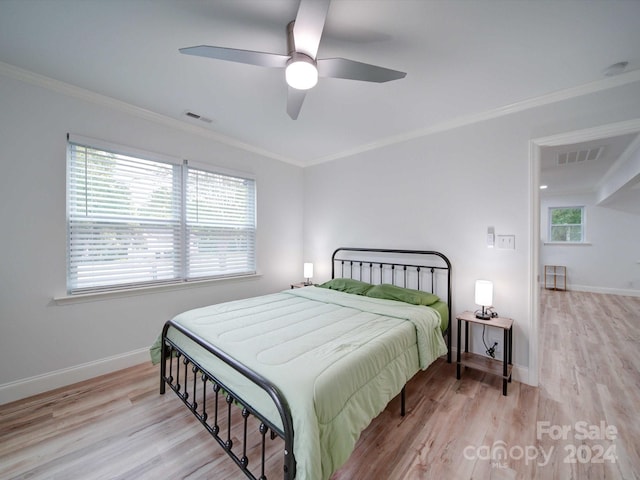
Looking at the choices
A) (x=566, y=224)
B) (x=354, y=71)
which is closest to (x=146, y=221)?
(x=354, y=71)

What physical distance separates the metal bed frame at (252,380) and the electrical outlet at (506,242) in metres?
0.54

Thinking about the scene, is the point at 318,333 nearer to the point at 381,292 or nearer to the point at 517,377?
the point at 381,292

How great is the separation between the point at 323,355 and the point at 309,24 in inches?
72.9

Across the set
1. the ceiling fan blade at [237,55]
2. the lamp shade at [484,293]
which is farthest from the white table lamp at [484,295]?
the ceiling fan blade at [237,55]

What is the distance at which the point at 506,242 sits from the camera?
8.52 ft

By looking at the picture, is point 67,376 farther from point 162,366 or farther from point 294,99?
point 294,99

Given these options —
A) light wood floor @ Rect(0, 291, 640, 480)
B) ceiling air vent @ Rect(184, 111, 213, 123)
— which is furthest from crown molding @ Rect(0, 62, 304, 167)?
light wood floor @ Rect(0, 291, 640, 480)

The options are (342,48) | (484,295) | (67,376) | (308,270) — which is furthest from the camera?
(308,270)

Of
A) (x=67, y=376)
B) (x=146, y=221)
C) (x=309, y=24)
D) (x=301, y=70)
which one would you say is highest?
(x=309, y=24)

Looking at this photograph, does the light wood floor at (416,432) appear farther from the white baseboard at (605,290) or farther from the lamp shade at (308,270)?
the white baseboard at (605,290)

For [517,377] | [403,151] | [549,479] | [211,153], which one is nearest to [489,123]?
[403,151]

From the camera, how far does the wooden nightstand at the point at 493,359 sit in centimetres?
230

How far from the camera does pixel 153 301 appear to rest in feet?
9.43

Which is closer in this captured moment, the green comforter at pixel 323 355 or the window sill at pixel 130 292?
the green comforter at pixel 323 355
